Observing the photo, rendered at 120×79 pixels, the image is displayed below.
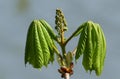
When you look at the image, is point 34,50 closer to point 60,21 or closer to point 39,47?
point 39,47

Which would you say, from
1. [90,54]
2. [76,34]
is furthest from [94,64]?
[76,34]

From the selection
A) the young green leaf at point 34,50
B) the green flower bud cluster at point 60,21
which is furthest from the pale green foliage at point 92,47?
the young green leaf at point 34,50

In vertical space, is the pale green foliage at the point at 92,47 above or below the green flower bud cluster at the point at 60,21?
below

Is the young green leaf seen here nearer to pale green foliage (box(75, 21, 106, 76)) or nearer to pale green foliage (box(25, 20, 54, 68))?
pale green foliage (box(25, 20, 54, 68))

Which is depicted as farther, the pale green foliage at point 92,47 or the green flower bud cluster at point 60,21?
the pale green foliage at point 92,47

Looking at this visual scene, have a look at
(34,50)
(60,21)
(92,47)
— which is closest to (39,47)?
(34,50)

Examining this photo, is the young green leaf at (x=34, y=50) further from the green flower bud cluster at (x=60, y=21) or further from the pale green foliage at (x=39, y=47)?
the green flower bud cluster at (x=60, y=21)
